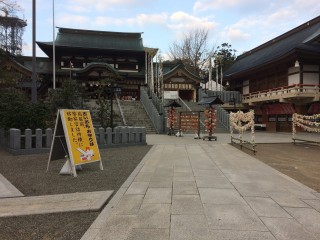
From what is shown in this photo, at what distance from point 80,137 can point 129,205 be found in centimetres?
356

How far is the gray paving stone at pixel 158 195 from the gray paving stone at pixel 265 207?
140 cm

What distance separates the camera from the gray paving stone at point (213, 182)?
6426 millimetres

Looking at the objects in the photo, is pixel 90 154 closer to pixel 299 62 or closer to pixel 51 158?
pixel 51 158

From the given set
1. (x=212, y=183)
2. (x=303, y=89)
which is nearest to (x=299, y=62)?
(x=303, y=89)

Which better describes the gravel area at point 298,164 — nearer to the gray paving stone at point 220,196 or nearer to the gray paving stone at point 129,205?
the gray paving stone at point 220,196

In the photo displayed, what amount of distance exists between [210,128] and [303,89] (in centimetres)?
990

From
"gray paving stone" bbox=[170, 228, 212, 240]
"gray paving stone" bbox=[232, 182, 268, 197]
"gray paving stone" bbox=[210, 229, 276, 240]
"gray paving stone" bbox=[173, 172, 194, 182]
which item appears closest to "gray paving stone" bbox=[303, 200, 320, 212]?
"gray paving stone" bbox=[232, 182, 268, 197]

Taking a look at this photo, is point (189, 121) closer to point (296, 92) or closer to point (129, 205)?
point (296, 92)

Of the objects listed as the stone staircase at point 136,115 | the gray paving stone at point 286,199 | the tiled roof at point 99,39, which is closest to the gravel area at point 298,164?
the gray paving stone at point 286,199

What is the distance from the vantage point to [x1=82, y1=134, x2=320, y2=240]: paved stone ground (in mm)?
3957

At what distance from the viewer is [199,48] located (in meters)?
48.3

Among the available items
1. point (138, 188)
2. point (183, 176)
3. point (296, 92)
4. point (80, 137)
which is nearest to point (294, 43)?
point (296, 92)

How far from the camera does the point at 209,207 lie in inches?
195

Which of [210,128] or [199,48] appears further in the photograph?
[199,48]
